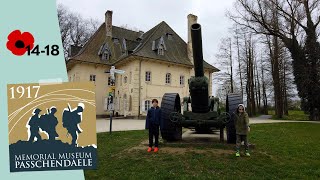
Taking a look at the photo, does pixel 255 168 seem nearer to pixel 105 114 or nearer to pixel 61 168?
pixel 61 168

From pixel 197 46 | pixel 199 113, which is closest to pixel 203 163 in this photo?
pixel 199 113

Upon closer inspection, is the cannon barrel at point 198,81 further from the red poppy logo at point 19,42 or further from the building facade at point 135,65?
the building facade at point 135,65

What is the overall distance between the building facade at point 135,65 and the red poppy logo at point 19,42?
23.9 metres

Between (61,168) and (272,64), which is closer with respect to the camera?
(61,168)

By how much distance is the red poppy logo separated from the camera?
434 centimetres

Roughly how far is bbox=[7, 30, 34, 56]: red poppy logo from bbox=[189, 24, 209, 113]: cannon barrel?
13.3 feet

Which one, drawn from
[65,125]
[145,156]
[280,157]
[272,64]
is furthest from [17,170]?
[272,64]

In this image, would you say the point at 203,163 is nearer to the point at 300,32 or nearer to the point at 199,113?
the point at 199,113

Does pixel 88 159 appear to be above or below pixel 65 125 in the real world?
below

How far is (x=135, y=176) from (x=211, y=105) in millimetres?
4652

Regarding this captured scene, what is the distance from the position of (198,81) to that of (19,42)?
16.8 ft

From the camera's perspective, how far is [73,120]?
3.82 metres

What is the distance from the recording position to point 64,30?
37125 millimetres

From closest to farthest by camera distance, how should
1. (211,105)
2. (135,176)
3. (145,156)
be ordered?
1. (135,176)
2. (145,156)
3. (211,105)
